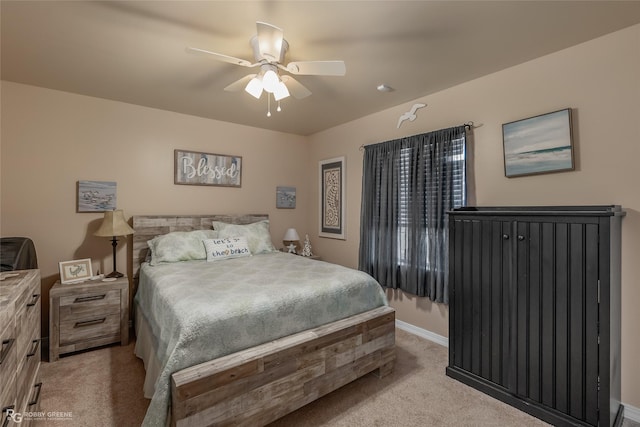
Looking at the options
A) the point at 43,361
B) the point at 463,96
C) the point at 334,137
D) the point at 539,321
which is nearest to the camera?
the point at 539,321

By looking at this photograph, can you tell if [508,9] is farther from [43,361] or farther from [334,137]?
[43,361]

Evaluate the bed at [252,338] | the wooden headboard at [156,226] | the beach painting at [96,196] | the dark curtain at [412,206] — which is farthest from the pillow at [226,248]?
the dark curtain at [412,206]

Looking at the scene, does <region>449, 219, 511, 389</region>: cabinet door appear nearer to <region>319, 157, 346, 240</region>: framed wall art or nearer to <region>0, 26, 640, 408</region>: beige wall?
<region>0, 26, 640, 408</region>: beige wall

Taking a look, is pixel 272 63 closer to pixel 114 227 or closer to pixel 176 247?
pixel 176 247

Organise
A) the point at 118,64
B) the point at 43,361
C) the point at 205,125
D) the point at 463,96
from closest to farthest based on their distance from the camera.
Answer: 1. the point at 118,64
2. the point at 43,361
3. the point at 463,96
4. the point at 205,125

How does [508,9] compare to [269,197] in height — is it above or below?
above

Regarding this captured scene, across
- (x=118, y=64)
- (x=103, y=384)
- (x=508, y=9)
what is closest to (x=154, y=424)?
(x=103, y=384)

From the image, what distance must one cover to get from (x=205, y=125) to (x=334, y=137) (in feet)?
5.66

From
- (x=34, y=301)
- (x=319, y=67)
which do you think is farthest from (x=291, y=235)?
(x=34, y=301)

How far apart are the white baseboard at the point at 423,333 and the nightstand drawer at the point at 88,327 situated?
2913 millimetres

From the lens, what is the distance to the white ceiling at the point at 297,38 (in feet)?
5.82

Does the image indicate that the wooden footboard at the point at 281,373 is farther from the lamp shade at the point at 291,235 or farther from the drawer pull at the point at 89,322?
the lamp shade at the point at 291,235

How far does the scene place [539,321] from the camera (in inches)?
77.5

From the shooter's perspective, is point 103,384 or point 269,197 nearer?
point 103,384
